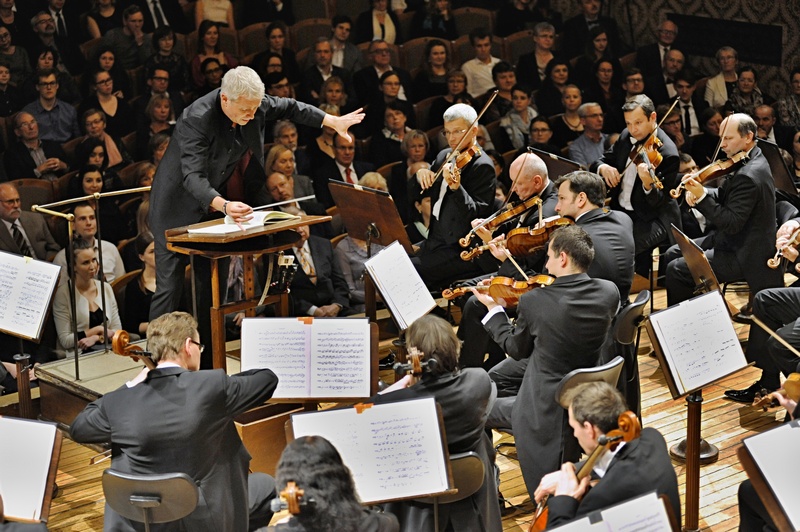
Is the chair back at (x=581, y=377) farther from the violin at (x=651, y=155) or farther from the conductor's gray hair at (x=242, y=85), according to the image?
the violin at (x=651, y=155)

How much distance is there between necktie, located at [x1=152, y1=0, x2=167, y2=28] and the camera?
24.2ft

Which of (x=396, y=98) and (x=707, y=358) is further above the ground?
(x=396, y=98)

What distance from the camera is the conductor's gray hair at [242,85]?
4945 millimetres

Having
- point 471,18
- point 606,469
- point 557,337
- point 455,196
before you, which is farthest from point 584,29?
point 606,469

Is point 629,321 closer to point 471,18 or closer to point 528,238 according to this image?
point 528,238

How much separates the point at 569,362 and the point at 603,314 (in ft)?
→ 0.77

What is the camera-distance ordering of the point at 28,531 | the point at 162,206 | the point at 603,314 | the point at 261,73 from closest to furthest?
the point at 28,531
the point at 603,314
the point at 162,206
the point at 261,73

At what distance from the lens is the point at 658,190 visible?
6.46m

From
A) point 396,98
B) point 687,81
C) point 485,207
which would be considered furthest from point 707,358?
point 687,81

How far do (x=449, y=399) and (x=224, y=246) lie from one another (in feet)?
5.07

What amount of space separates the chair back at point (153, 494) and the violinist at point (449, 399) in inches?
27.7

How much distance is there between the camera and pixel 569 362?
13.9ft

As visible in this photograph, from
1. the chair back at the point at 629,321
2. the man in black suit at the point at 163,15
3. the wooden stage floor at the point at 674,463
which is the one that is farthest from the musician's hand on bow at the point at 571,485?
the man in black suit at the point at 163,15

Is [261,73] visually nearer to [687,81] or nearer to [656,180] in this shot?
[656,180]
